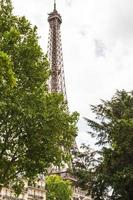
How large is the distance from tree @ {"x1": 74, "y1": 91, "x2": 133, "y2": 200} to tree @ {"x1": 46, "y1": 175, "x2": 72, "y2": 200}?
195 feet

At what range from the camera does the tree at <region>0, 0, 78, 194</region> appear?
3309 cm

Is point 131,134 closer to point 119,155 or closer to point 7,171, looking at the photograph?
point 119,155

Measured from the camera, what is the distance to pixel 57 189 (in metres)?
99.4

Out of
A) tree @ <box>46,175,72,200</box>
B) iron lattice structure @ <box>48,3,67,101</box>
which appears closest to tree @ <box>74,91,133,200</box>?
tree @ <box>46,175,72,200</box>

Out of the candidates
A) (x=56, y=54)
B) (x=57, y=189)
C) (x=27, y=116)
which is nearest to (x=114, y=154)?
(x=27, y=116)

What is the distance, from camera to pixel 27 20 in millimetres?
36625

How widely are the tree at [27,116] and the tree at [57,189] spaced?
6195cm

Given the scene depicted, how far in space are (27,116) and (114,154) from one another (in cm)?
799

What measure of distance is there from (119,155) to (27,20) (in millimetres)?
12912

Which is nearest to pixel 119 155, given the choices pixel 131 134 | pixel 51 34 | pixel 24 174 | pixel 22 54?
pixel 131 134

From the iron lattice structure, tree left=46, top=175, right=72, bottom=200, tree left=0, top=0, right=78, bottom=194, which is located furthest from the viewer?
the iron lattice structure

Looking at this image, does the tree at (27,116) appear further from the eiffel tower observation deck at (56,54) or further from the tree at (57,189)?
the eiffel tower observation deck at (56,54)

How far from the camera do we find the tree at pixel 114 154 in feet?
112

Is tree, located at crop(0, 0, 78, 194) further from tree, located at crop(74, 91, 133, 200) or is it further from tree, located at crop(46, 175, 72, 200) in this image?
tree, located at crop(46, 175, 72, 200)
